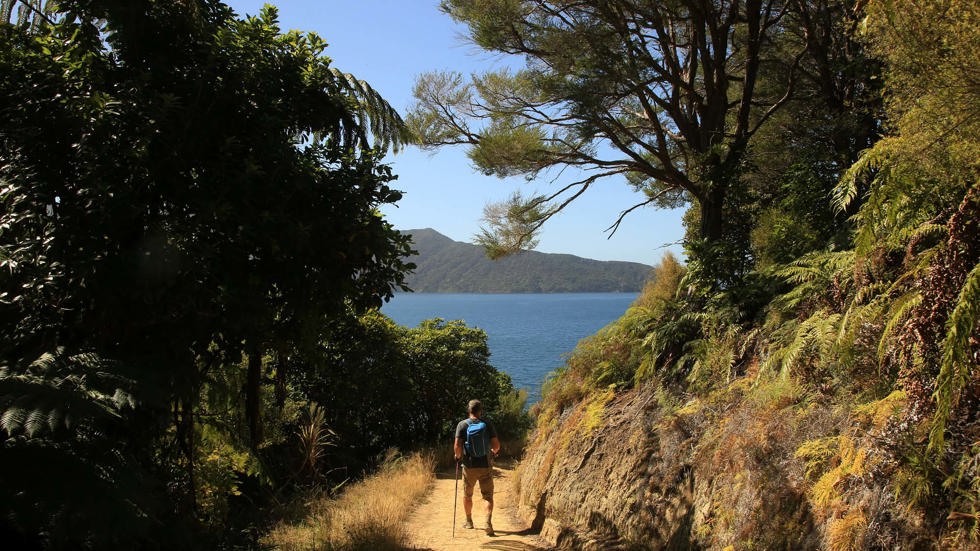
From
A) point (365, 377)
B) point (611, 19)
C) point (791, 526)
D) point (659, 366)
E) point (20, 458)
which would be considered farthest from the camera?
point (365, 377)

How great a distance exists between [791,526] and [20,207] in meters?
6.04

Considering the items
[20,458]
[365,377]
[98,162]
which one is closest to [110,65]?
[98,162]

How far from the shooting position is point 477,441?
28.4 feet

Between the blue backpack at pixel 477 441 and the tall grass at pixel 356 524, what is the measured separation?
4.48 feet

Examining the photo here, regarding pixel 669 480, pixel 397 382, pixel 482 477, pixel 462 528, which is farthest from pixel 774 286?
pixel 397 382

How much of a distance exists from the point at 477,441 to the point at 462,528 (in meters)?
1.38

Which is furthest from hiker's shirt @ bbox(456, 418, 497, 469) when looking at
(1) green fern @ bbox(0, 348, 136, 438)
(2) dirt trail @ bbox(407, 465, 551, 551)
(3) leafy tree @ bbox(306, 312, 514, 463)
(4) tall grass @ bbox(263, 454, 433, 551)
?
(3) leafy tree @ bbox(306, 312, 514, 463)

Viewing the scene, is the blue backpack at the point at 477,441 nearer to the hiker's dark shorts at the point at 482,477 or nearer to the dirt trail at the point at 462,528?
the hiker's dark shorts at the point at 482,477

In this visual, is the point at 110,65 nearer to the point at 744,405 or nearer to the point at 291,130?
the point at 291,130

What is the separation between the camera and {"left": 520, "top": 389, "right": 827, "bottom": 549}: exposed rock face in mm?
4625

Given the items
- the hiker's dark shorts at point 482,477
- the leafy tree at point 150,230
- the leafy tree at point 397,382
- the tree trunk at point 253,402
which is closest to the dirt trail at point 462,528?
the hiker's dark shorts at point 482,477

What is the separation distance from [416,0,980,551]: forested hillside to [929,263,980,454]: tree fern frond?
0.05 feet

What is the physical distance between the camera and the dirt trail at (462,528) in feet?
26.0

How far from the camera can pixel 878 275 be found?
17.3 ft
